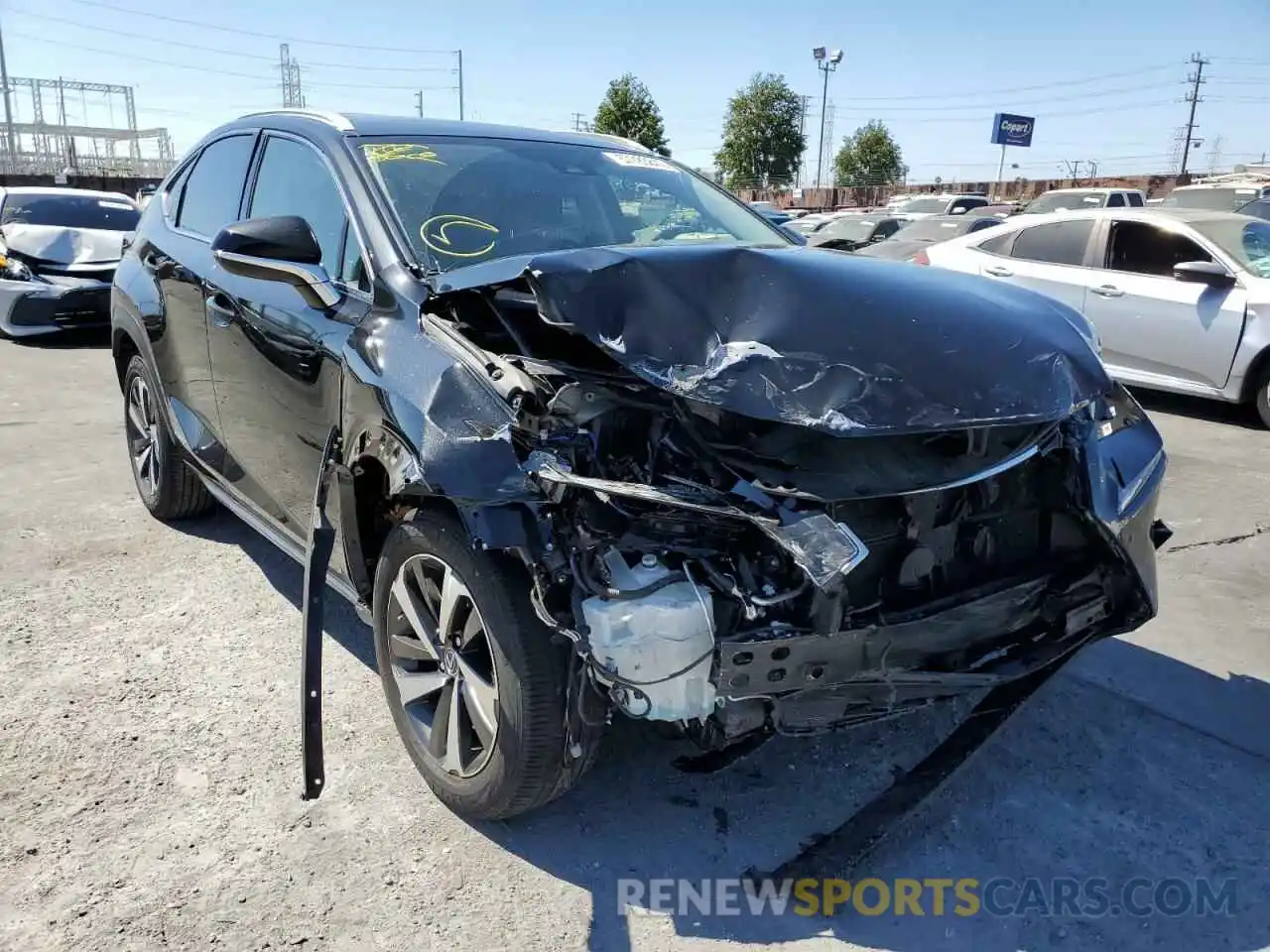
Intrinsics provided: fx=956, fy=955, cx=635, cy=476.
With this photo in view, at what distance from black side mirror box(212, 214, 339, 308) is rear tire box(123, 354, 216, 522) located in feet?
5.96

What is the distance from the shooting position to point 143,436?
16.2ft

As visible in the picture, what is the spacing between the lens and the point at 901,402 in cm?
227

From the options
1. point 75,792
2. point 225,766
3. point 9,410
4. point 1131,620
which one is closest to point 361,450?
point 225,766

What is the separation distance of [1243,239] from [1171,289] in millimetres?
723

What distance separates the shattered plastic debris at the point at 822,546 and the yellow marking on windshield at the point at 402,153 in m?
1.98

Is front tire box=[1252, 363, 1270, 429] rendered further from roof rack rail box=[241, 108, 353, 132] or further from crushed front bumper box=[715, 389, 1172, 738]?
roof rack rail box=[241, 108, 353, 132]

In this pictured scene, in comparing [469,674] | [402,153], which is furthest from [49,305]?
[469,674]

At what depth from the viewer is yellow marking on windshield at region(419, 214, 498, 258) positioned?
2.94 meters

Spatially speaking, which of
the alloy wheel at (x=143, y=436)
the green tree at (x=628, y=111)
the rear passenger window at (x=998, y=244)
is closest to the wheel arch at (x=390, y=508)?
the alloy wheel at (x=143, y=436)

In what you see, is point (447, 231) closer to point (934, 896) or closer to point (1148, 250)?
point (934, 896)

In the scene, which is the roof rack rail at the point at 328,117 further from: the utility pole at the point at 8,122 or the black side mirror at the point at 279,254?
the utility pole at the point at 8,122

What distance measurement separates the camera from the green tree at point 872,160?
67312 mm

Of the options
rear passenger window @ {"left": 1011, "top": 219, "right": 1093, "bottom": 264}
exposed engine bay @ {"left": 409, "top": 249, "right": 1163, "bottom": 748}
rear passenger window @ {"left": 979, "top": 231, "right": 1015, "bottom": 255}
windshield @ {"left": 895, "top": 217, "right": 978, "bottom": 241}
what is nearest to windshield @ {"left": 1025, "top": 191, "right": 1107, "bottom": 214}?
windshield @ {"left": 895, "top": 217, "right": 978, "bottom": 241}

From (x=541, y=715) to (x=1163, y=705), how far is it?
2.29 meters
